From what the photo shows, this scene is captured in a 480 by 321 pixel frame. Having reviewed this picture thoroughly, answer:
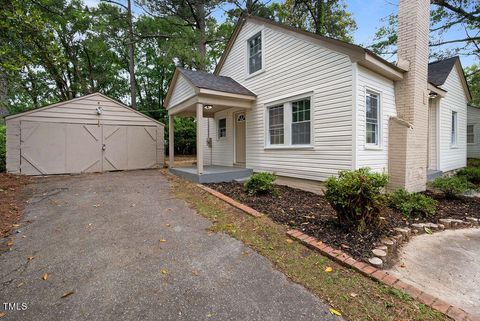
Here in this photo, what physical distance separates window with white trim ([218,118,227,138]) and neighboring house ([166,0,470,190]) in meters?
1.16

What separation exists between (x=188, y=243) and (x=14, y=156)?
9.57 m

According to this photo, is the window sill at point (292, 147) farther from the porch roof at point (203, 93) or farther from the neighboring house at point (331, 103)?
the porch roof at point (203, 93)

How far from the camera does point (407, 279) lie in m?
2.61

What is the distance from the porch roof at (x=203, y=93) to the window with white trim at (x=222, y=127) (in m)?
1.84

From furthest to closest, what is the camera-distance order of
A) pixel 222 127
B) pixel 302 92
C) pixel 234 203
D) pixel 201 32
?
pixel 201 32 < pixel 222 127 < pixel 302 92 < pixel 234 203

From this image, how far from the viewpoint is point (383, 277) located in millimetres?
2479

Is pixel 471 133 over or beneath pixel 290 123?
over

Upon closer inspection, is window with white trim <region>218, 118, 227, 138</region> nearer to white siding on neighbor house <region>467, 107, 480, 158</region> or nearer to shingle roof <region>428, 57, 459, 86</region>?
shingle roof <region>428, 57, 459, 86</region>

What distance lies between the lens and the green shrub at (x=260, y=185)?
569 cm

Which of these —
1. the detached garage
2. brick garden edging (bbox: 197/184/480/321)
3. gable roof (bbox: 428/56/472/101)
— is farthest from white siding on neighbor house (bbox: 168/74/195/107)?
gable roof (bbox: 428/56/472/101)

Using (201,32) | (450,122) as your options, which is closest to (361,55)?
(450,122)

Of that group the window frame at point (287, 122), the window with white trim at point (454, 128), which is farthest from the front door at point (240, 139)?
the window with white trim at point (454, 128)

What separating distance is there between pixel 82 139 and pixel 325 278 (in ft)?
35.9

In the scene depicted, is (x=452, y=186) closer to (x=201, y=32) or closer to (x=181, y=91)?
(x=181, y=91)
